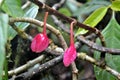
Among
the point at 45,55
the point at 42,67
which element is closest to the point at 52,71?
the point at 45,55

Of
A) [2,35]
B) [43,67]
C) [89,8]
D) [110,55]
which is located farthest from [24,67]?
[2,35]

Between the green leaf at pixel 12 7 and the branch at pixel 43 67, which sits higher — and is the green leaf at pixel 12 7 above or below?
above

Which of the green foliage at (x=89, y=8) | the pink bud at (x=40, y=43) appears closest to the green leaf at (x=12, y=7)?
the pink bud at (x=40, y=43)

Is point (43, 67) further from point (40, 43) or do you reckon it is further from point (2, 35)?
point (2, 35)

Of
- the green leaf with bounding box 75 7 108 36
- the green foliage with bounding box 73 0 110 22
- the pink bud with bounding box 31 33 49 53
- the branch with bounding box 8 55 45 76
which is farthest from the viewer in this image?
the green foliage with bounding box 73 0 110 22

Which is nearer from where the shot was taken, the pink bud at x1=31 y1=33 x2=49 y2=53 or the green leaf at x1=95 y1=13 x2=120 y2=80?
the pink bud at x1=31 y1=33 x2=49 y2=53

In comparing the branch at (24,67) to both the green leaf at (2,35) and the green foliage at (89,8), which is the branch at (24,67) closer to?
the green foliage at (89,8)

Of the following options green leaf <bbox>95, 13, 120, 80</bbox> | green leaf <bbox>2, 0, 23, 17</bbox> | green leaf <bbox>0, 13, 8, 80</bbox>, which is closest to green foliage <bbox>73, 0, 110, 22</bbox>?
green leaf <bbox>95, 13, 120, 80</bbox>

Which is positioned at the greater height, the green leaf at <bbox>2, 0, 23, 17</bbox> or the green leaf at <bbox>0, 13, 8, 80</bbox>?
the green leaf at <bbox>0, 13, 8, 80</bbox>

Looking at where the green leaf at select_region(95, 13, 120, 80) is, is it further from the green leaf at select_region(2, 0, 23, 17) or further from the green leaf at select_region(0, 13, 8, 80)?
the green leaf at select_region(0, 13, 8, 80)

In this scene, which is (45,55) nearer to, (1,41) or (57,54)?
(57,54)

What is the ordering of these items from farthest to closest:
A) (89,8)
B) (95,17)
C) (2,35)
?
(89,8) → (95,17) → (2,35)
